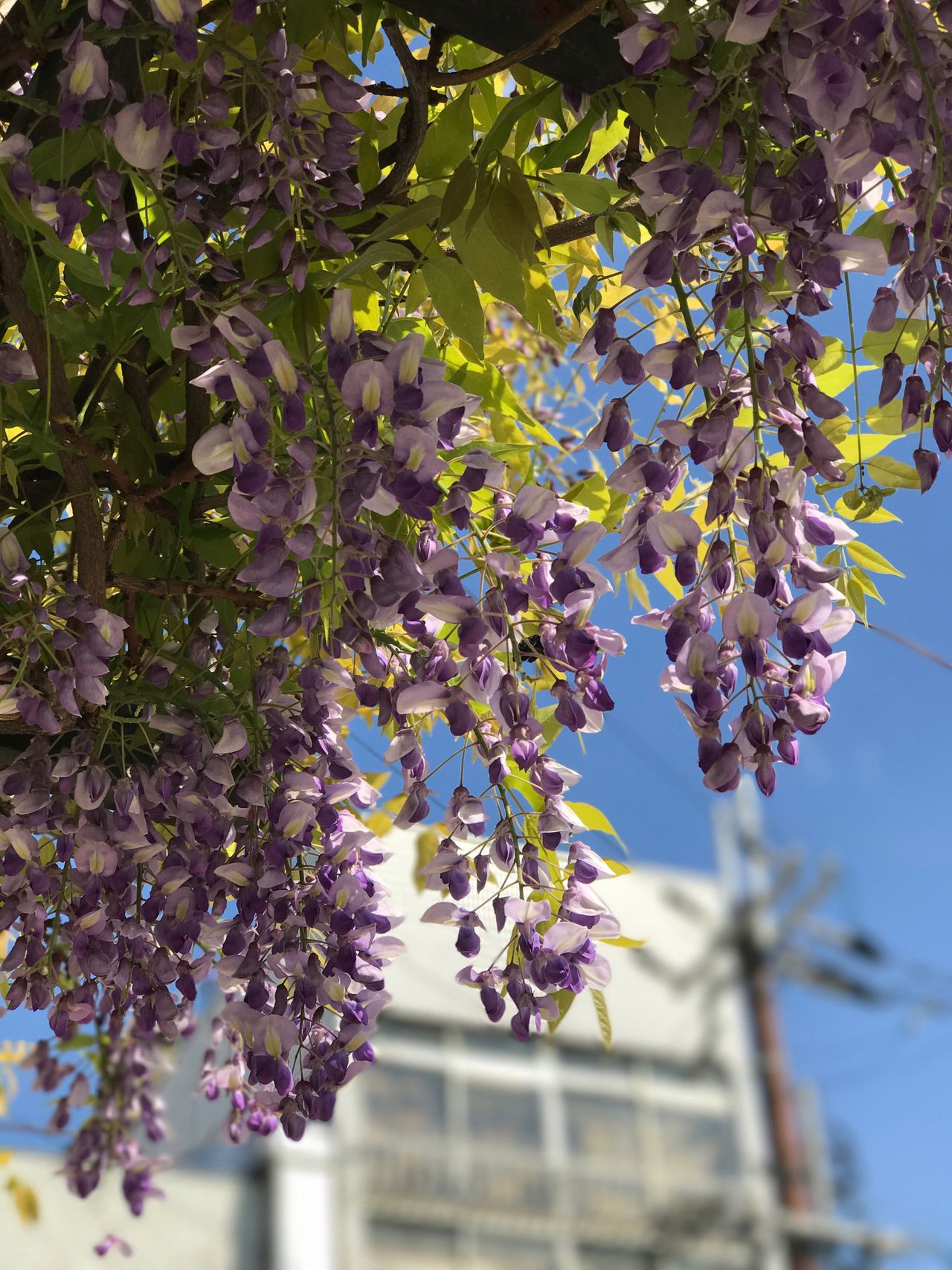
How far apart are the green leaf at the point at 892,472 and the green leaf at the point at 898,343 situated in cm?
5

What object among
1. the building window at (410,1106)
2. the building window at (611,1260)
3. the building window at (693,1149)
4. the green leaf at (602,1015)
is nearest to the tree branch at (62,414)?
the green leaf at (602,1015)

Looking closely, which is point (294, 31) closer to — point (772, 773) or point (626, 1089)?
point (772, 773)

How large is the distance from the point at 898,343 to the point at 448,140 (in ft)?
0.63

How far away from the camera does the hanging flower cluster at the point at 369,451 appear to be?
17.1 inches

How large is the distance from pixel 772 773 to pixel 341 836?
0.26m

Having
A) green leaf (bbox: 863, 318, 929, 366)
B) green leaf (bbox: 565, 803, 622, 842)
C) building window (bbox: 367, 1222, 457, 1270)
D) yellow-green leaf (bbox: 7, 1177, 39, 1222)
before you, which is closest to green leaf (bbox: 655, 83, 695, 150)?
green leaf (bbox: 863, 318, 929, 366)

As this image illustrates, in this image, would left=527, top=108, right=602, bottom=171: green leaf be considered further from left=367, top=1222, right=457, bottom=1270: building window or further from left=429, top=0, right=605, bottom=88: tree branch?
left=367, top=1222, right=457, bottom=1270: building window

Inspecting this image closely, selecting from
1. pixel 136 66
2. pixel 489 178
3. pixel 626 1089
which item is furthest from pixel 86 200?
pixel 626 1089

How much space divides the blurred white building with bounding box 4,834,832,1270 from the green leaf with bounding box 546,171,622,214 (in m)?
4.26

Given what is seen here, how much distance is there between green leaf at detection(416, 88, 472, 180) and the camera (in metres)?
0.52

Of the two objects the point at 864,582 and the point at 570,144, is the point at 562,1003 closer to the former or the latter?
the point at 864,582

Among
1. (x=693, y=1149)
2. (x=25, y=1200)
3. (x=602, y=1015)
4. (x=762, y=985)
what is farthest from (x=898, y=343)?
(x=693, y=1149)

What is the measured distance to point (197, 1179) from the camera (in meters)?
5.62

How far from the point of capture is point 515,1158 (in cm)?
638
